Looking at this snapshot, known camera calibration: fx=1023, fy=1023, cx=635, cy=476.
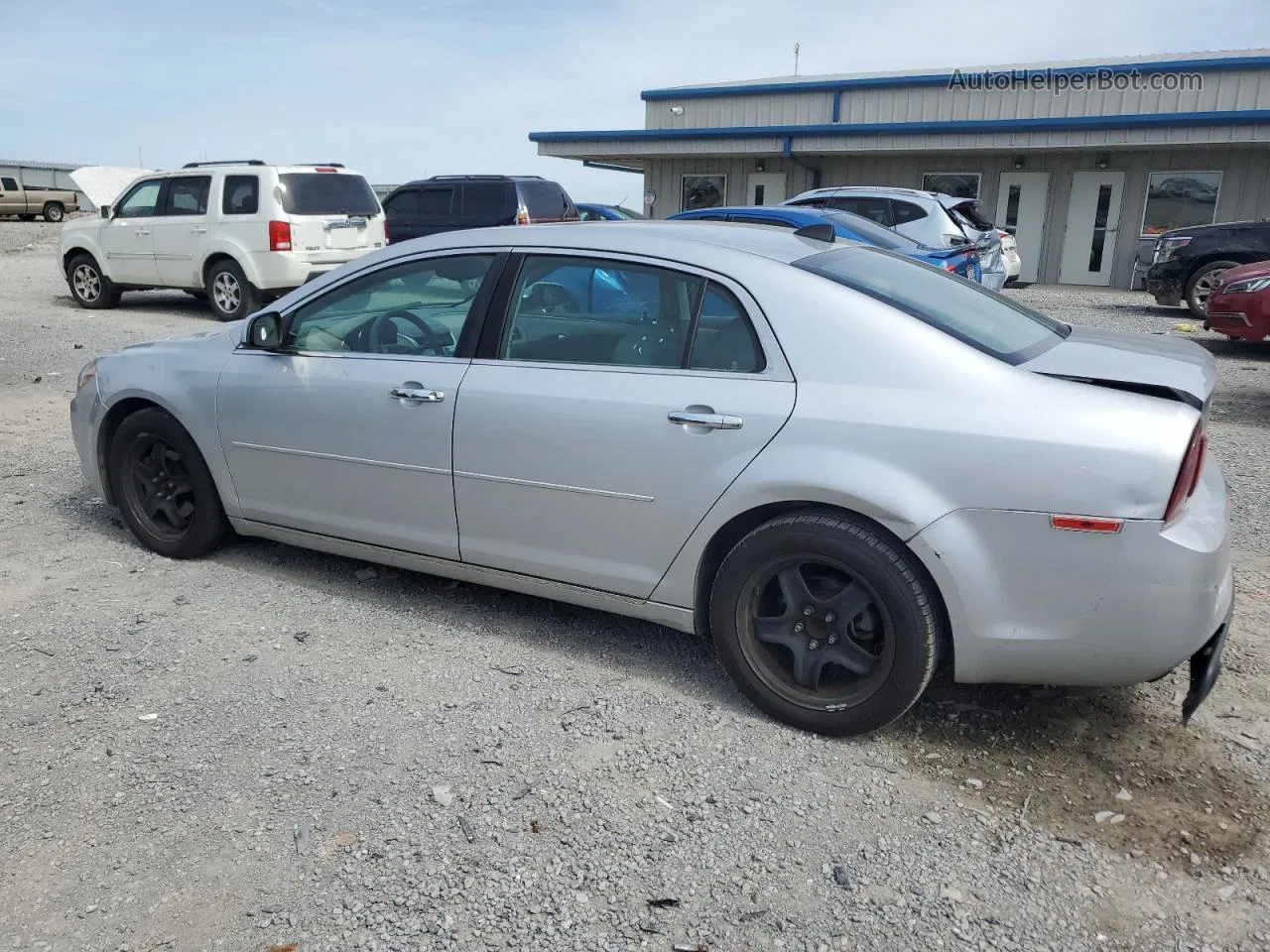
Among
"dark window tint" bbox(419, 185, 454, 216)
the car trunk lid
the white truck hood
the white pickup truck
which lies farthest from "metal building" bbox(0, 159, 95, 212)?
the car trunk lid

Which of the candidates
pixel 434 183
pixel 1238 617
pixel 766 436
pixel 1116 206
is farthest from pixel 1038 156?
pixel 766 436

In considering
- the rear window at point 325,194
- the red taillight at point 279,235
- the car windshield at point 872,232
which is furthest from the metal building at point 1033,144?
the red taillight at point 279,235

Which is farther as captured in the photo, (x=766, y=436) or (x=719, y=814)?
(x=766, y=436)

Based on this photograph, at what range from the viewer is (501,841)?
2789 mm

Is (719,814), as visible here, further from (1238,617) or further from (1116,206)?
(1116,206)

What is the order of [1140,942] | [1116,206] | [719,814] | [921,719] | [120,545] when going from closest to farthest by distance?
[1140,942] < [719,814] < [921,719] < [120,545] < [1116,206]

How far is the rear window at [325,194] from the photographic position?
41.4ft

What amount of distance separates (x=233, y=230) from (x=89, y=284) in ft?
9.81

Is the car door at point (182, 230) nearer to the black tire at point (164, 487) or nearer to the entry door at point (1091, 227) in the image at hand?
the black tire at point (164, 487)

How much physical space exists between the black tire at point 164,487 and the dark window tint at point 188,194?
9208 mm

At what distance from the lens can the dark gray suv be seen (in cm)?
1505

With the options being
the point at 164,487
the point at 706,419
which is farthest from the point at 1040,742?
the point at 164,487

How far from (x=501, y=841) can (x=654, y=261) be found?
1.98 metres

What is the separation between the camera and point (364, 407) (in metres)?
4.04
